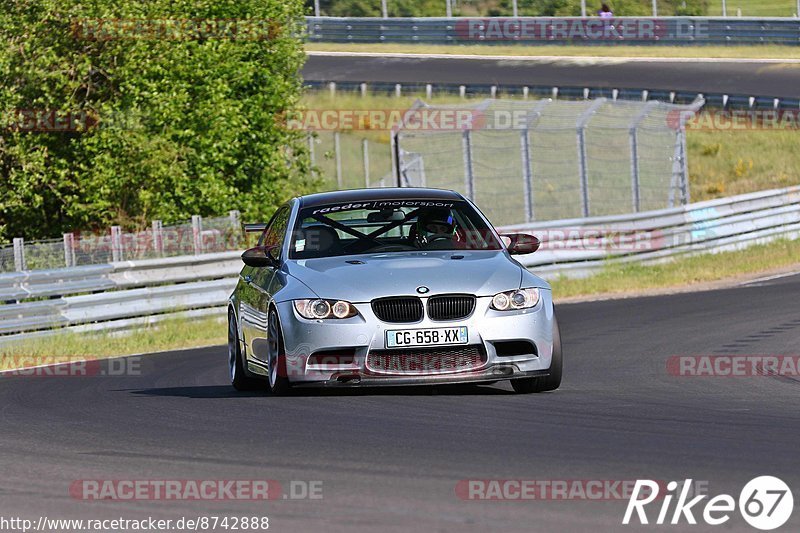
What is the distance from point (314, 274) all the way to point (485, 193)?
85.8 feet

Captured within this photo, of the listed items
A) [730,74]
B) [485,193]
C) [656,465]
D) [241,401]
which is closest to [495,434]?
[656,465]

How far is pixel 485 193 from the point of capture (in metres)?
36.2

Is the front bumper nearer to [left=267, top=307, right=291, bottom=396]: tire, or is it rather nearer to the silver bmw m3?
the silver bmw m3

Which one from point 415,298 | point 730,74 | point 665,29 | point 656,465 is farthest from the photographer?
point 665,29

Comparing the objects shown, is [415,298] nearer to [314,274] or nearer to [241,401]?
[314,274]

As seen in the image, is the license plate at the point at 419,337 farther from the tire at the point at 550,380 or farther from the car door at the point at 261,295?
the car door at the point at 261,295

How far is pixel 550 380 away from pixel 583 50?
145ft

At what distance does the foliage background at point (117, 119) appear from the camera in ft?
81.6

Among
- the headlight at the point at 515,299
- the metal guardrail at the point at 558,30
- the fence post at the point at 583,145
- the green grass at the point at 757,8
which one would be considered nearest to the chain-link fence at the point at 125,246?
the fence post at the point at 583,145

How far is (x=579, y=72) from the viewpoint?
162ft

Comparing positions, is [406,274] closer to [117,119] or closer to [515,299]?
[515,299]

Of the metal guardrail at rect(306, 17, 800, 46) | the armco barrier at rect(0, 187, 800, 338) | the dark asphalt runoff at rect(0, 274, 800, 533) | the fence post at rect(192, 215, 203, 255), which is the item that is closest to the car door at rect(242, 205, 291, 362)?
the dark asphalt runoff at rect(0, 274, 800, 533)

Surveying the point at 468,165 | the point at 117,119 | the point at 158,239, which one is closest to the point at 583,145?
the point at 468,165

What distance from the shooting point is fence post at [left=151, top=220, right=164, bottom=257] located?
20.7 metres
